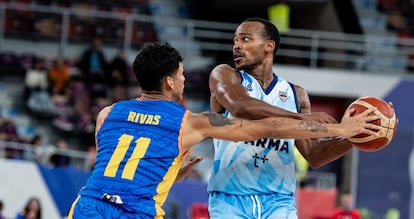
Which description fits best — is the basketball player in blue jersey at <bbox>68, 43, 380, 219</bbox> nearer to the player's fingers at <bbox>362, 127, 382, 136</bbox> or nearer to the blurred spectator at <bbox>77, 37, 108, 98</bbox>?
the player's fingers at <bbox>362, 127, 382, 136</bbox>

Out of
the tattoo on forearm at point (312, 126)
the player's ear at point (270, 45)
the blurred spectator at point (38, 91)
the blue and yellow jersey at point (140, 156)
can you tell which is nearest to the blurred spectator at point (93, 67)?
the blurred spectator at point (38, 91)

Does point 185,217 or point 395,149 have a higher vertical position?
point 395,149

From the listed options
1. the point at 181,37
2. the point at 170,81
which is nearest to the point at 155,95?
the point at 170,81

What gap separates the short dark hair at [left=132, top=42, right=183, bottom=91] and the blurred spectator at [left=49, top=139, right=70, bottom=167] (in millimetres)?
11051

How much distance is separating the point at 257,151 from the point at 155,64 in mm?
1521

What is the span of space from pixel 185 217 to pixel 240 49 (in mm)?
9447

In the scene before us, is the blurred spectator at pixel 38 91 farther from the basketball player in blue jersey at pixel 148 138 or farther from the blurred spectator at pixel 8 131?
the basketball player in blue jersey at pixel 148 138

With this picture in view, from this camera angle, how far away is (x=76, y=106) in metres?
18.6

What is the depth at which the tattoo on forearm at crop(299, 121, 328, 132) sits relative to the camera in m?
6.04

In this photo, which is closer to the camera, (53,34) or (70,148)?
(70,148)

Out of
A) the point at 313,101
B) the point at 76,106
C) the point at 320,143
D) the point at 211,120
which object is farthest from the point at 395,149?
the point at 211,120

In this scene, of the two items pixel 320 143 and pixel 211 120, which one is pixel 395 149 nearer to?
pixel 320 143

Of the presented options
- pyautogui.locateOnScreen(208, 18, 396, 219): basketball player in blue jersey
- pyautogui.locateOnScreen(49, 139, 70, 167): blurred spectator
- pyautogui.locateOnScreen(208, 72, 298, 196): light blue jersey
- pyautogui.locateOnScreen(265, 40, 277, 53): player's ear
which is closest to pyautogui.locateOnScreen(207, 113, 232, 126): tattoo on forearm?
pyautogui.locateOnScreen(208, 18, 396, 219): basketball player in blue jersey

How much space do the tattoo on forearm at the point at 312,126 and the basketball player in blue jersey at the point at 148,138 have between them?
0.26 meters
